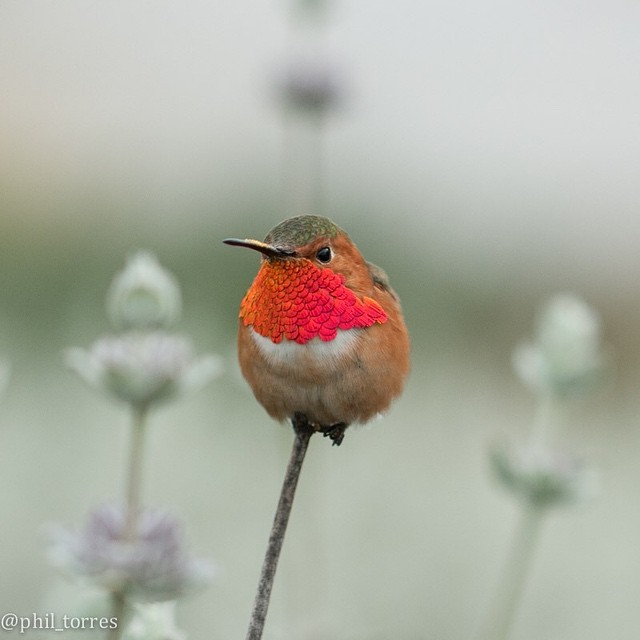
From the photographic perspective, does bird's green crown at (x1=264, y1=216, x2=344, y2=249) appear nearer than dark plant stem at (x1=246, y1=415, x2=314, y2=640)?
No

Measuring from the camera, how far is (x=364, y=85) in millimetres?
3863

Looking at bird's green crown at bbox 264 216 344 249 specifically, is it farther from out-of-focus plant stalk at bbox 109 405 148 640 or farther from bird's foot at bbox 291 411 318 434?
out-of-focus plant stalk at bbox 109 405 148 640

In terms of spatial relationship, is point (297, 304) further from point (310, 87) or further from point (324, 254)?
point (310, 87)

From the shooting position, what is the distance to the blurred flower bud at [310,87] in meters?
3.64

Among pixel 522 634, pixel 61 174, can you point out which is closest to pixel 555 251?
pixel 61 174

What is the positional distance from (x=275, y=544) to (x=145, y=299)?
499 mm

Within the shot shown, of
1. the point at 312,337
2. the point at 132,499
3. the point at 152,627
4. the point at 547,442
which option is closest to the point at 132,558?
the point at 132,499

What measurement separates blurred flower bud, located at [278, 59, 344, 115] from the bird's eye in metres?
2.23

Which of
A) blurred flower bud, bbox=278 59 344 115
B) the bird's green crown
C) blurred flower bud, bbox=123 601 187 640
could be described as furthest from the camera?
blurred flower bud, bbox=278 59 344 115

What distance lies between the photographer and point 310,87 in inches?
146

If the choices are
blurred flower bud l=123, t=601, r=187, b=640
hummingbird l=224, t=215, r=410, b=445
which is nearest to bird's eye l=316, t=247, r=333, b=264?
hummingbird l=224, t=215, r=410, b=445

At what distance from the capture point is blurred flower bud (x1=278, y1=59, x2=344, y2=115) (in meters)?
3.64

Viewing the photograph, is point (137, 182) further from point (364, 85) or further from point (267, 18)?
point (364, 85)

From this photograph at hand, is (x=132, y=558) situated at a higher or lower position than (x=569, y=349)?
lower
